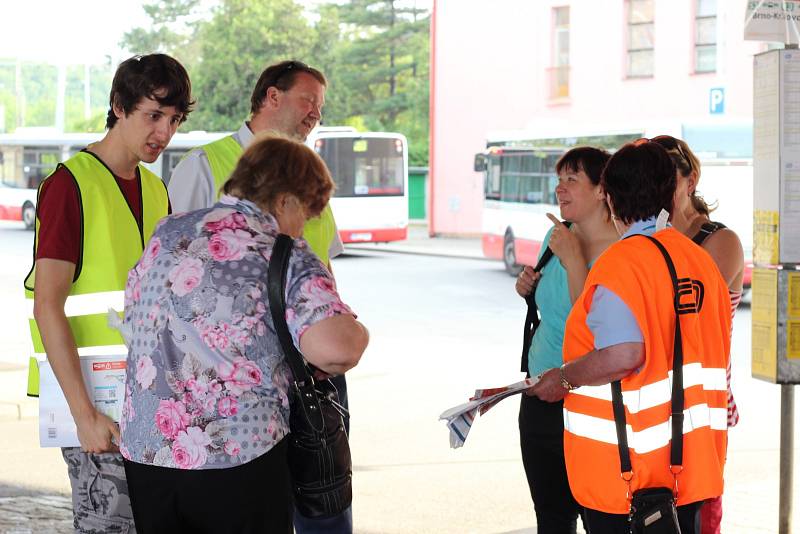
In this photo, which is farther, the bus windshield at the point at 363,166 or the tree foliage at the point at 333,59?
the tree foliage at the point at 333,59

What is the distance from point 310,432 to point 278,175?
0.67 meters

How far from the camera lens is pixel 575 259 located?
443cm

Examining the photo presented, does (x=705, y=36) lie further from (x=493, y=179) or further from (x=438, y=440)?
(x=438, y=440)

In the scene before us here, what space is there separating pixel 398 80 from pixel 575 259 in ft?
200


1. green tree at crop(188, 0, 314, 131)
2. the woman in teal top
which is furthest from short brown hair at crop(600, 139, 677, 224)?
green tree at crop(188, 0, 314, 131)

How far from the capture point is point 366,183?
2978 cm

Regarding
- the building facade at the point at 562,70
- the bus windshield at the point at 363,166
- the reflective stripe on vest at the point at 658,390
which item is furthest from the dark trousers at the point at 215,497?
the bus windshield at the point at 363,166

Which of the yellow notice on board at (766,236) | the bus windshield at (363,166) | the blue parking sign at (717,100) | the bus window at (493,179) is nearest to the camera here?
the yellow notice on board at (766,236)

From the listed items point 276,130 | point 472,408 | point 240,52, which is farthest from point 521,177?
point 240,52

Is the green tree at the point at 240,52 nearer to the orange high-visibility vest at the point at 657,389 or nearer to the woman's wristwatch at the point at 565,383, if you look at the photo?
the woman's wristwatch at the point at 565,383

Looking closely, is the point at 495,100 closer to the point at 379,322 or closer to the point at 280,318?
the point at 379,322

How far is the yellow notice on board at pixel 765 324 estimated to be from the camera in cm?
566

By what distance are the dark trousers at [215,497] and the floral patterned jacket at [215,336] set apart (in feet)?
0.12

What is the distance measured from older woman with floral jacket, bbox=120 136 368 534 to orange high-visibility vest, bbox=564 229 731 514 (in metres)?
0.84
